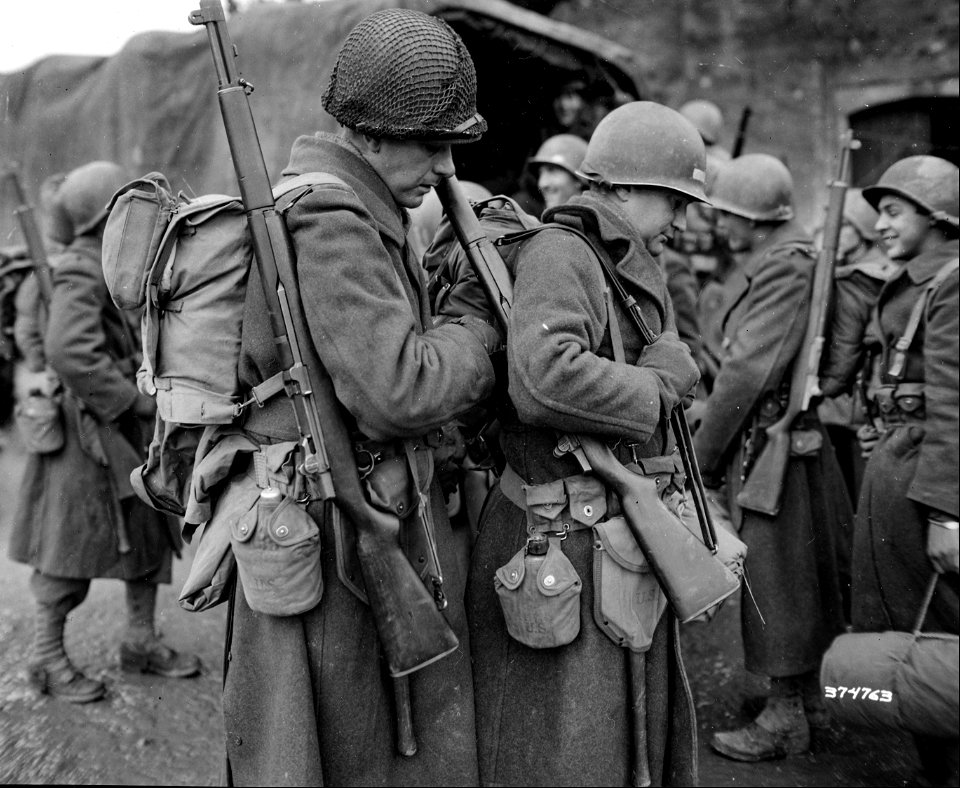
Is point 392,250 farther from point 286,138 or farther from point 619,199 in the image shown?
point 286,138

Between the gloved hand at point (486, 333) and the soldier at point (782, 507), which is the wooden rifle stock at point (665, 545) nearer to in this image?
the gloved hand at point (486, 333)

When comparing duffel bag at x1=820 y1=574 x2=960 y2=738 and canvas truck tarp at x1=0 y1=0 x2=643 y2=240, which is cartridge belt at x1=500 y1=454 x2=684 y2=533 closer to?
duffel bag at x1=820 y1=574 x2=960 y2=738

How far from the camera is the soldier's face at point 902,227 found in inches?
138

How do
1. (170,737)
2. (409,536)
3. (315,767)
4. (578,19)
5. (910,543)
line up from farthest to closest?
(578,19)
(170,737)
(910,543)
(409,536)
(315,767)

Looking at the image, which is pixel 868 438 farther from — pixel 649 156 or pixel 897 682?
pixel 649 156

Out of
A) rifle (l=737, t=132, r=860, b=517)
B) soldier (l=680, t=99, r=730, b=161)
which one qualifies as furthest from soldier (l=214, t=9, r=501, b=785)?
soldier (l=680, t=99, r=730, b=161)

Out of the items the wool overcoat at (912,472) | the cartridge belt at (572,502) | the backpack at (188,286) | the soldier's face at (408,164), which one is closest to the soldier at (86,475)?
the backpack at (188,286)

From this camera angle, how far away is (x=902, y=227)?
3.53 m

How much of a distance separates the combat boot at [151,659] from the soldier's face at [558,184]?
9.63 feet

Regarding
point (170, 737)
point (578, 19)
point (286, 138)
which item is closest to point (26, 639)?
point (170, 737)

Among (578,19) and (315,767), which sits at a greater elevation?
(578,19)

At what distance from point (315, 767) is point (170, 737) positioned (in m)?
2.15

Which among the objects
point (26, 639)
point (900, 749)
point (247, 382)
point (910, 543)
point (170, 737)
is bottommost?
point (26, 639)

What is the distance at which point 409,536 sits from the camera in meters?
2.30
